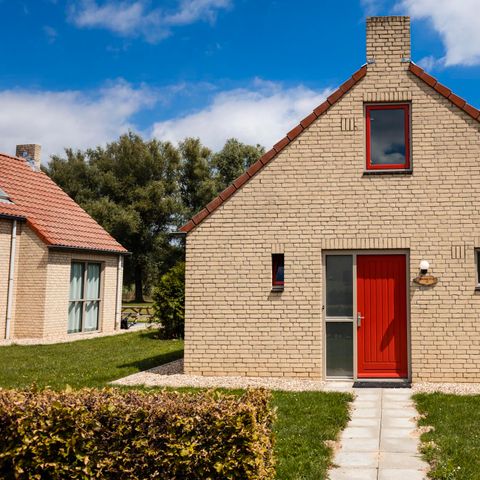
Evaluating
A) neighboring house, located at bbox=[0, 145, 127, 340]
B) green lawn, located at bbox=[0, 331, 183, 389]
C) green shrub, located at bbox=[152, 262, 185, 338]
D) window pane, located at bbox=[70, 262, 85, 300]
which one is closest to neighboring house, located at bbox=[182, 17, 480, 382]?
green lawn, located at bbox=[0, 331, 183, 389]

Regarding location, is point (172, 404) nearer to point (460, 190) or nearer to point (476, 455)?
point (476, 455)

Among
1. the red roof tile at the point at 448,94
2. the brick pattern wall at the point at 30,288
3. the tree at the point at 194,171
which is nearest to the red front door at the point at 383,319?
the red roof tile at the point at 448,94

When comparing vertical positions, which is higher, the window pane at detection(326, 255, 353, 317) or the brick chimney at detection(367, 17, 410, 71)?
the brick chimney at detection(367, 17, 410, 71)

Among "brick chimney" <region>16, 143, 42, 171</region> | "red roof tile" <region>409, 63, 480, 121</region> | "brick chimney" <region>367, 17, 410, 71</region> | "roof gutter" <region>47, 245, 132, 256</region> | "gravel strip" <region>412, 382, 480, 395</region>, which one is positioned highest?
"brick chimney" <region>16, 143, 42, 171</region>

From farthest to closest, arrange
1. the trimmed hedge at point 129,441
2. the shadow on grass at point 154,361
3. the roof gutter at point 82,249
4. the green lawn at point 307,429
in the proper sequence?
the roof gutter at point 82,249 < the shadow on grass at point 154,361 < the green lawn at point 307,429 < the trimmed hedge at point 129,441

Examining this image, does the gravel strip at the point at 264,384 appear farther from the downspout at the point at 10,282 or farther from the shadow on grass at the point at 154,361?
the downspout at the point at 10,282

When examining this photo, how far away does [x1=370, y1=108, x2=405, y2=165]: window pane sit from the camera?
1081 cm

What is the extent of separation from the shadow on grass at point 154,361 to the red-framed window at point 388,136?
6614 mm

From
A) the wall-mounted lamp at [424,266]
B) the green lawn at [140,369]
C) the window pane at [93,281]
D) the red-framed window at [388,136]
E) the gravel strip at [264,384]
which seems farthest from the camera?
the window pane at [93,281]

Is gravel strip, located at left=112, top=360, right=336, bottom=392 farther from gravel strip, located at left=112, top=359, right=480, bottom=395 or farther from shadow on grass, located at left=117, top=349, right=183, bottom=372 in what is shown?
shadow on grass, located at left=117, top=349, right=183, bottom=372

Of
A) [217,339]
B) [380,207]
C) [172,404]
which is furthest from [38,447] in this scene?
[380,207]

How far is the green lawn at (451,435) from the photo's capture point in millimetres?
5504

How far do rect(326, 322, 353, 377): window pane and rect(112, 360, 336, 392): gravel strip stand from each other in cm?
44

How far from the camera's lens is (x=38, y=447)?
456cm
